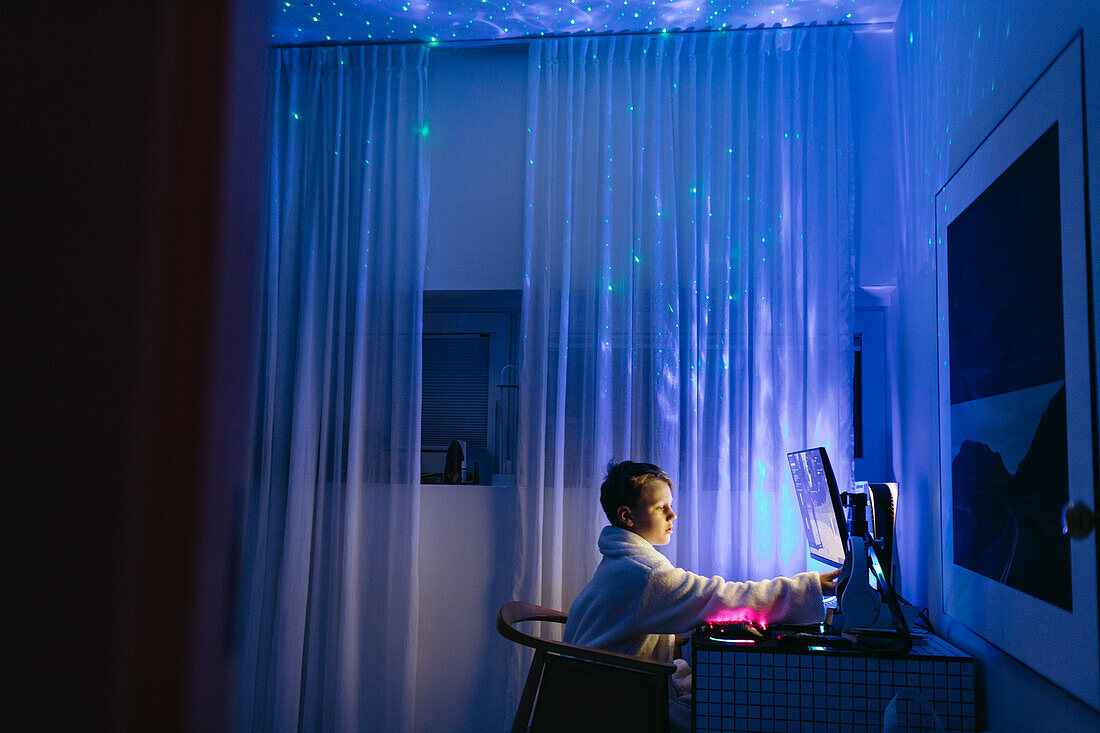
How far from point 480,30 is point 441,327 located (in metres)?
1.34

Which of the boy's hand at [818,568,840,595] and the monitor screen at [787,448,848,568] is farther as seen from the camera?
the boy's hand at [818,568,840,595]

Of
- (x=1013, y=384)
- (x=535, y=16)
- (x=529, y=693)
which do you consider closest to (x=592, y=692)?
(x=529, y=693)

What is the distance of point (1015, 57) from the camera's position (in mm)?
1849

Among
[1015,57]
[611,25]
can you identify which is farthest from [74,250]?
[611,25]

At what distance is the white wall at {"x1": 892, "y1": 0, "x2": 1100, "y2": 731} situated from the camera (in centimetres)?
166

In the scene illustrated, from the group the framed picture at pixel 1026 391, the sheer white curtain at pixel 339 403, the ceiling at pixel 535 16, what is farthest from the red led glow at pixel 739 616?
the ceiling at pixel 535 16

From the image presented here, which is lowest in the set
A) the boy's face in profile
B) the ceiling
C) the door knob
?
the boy's face in profile

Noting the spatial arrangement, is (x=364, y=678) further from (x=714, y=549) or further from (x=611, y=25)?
(x=611, y=25)

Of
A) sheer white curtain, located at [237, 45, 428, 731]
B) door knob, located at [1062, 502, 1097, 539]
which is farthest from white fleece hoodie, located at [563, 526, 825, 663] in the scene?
door knob, located at [1062, 502, 1097, 539]

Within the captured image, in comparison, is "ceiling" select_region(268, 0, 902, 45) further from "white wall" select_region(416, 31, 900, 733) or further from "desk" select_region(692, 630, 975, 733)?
"desk" select_region(692, 630, 975, 733)

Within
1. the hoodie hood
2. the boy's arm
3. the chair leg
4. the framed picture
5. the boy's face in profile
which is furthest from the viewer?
the boy's face in profile

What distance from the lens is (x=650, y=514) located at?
2.73 meters

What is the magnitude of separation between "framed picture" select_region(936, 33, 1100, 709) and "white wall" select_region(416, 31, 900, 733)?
3.37ft

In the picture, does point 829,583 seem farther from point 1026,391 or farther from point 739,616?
point 1026,391
